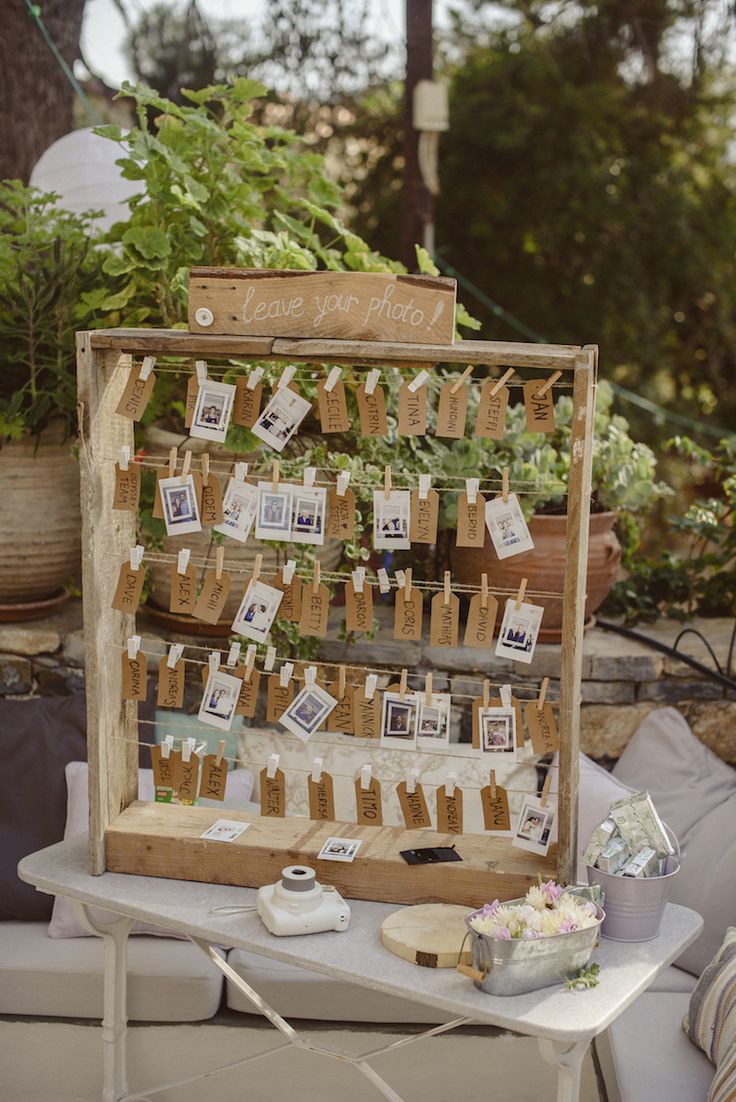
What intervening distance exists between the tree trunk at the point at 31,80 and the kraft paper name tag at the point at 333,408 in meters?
2.65

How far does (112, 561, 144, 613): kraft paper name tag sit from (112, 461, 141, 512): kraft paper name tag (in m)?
0.11

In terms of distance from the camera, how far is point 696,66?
6.25m

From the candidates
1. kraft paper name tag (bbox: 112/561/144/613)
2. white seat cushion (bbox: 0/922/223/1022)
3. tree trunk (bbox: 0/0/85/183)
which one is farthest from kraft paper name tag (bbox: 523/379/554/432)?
tree trunk (bbox: 0/0/85/183)

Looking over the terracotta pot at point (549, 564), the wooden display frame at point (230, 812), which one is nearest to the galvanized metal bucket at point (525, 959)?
the wooden display frame at point (230, 812)

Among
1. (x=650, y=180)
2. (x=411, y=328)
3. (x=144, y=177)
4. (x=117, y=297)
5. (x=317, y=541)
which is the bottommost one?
(x=317, y=541)

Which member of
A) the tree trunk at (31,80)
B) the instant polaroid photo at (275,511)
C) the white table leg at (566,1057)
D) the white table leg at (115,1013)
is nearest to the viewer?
the white table leg at (566,1057)

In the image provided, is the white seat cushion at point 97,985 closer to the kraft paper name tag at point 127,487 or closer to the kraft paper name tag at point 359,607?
the kraft paper name tag at point 359,607

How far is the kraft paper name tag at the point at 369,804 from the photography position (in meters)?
1.94

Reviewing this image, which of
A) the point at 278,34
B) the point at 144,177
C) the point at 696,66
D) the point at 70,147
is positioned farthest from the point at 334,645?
the point at 696,66

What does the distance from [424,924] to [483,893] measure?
0.15m

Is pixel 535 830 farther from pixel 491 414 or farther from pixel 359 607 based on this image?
pixel 491 414

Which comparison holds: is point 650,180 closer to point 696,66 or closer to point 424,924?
point 696,66

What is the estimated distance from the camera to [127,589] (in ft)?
6.43

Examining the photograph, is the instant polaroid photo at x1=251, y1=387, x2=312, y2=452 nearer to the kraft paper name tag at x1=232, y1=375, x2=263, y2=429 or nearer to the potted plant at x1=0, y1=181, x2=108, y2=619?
the kraft paper name tag at x1=232, y1=375, x2=263, y2=429
